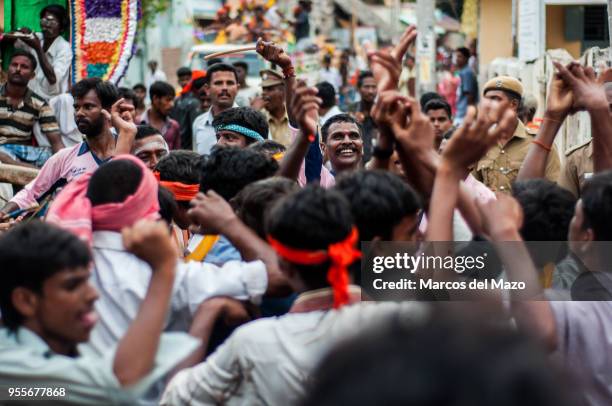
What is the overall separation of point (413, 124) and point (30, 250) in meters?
1.46

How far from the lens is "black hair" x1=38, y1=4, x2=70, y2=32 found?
9.68m

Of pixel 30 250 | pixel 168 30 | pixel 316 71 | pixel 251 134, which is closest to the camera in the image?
pixel 30 250

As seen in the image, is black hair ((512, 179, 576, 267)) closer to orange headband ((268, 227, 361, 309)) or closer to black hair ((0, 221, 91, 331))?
orange headband ((268, 227, 361, 309))

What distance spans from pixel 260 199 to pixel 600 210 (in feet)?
4.02

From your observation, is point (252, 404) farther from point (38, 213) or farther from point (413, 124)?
point (38, 213)

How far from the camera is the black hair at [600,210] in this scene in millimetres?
3277

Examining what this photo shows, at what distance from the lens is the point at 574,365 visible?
3.21 metres

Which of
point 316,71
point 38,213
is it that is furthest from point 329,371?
point 316,71

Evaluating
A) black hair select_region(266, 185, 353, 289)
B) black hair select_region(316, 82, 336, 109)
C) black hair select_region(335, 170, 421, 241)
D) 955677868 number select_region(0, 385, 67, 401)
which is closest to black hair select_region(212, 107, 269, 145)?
black hair select_region(335, 170, 421, 241)

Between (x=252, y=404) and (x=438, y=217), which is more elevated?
(x=438, y=217)

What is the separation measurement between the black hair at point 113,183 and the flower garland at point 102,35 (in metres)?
5.72

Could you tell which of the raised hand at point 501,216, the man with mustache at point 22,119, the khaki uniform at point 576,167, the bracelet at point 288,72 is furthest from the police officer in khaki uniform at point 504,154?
the raised hand at point 501,216

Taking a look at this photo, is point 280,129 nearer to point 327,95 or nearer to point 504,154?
point 327,95

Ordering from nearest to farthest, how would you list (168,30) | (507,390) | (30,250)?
(507,390), (30,250), (168,30)
